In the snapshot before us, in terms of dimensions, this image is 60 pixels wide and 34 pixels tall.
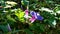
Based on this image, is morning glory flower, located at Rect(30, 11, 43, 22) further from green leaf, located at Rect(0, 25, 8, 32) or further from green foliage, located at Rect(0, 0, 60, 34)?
green leaf, located at Rect(0, 25, 8, 32)

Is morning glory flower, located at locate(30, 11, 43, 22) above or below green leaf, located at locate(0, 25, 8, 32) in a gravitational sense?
above

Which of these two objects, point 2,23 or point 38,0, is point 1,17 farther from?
point 38,0

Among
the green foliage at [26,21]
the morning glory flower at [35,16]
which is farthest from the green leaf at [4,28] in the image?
the morning glory flower at [35,16]

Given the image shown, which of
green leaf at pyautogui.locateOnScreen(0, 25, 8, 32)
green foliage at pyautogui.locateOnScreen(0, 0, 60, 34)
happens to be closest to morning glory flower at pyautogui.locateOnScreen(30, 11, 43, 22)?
green foliage at pyautogui.locateOnScreen(0, 0, 60, 34)

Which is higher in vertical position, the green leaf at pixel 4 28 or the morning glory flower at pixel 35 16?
the morning glory flower at pixel 35 16

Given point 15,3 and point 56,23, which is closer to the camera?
point 56,23

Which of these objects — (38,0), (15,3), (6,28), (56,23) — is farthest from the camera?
(38,0)

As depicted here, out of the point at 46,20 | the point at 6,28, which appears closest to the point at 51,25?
the point at 46,20

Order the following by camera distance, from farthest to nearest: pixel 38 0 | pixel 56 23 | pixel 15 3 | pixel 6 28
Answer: pixel 38 0 < pixel 15 3 < pixel 56 23 < pixel 6 28

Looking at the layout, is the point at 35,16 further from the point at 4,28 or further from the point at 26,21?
the point at 4,28

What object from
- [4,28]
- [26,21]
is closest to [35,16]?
[26,21]

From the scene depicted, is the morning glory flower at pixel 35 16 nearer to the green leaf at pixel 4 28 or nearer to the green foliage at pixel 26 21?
the green foliage at pixel 26 21
